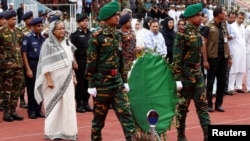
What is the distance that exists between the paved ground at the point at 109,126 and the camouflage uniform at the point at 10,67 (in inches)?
17.6

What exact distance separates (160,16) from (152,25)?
15.1m

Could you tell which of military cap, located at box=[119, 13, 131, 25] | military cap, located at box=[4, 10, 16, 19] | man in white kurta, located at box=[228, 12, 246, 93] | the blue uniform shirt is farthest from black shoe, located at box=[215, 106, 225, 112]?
military cap, located at box=[4, 10, 16, 19]

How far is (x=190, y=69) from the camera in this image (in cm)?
957

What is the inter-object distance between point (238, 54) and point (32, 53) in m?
6.06

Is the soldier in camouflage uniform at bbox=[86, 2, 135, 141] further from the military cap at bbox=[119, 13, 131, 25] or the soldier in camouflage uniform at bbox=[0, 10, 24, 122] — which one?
the soldier in camouflage uniform at bbox=[0, 10, 24, 122]

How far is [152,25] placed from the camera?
47.9 ft

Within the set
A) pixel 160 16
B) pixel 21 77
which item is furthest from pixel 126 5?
pixel 21 77

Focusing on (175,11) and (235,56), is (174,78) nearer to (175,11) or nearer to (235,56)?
(235,56)

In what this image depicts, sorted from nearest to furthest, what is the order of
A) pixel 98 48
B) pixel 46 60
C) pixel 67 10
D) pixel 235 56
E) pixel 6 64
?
1. pixel 98 48
2. pixel 46 60
3. pixel 6 64
4. pixel 235 56
5. pixel 67 10

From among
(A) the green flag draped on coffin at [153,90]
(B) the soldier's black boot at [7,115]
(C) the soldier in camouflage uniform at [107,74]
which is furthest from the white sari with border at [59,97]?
(B) the soldier's black boot at [7,115]

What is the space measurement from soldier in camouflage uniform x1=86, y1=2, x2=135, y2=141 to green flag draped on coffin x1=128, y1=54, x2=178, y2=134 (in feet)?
3.20

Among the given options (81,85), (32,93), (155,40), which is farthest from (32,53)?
(155,40)

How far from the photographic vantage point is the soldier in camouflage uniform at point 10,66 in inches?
479

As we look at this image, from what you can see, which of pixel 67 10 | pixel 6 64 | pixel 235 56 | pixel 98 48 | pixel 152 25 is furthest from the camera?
pixel 67 10
